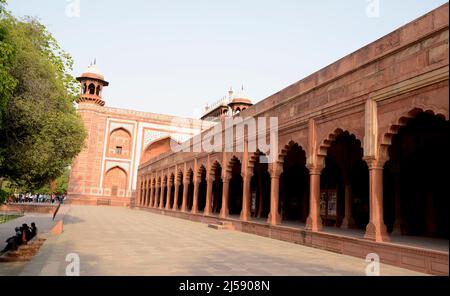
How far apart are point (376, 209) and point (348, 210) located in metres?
5.04

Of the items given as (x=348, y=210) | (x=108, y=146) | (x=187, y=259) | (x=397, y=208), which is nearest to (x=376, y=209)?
(x=397, y=208)

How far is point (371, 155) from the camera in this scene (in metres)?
8.49

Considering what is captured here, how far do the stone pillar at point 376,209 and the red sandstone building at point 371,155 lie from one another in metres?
0.02

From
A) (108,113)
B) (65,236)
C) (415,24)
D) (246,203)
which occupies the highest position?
(108,113)

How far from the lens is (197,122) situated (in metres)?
46.3

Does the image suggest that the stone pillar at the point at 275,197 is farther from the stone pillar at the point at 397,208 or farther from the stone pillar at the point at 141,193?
the stone pillar at the point at 141,193

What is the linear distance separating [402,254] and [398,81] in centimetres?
358

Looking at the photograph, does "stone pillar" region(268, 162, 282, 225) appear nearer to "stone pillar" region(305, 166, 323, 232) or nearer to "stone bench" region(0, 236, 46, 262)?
"stone pillar" region(305, 166, 323, 232)

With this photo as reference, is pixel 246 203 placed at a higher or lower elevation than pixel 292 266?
higher

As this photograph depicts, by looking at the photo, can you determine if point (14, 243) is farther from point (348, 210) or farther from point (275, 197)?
point (348, 210)

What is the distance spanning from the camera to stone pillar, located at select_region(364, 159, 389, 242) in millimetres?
8188
